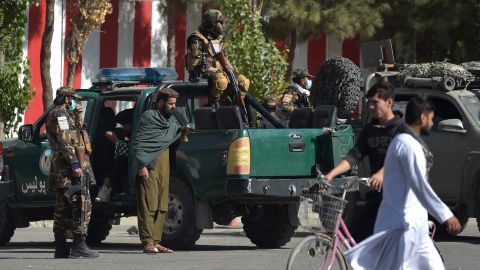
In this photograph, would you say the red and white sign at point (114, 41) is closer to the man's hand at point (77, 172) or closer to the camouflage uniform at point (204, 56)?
the camouflage uniform at point (204, 56)

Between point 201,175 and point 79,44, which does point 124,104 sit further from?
point 79,44

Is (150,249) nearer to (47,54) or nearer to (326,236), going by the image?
(326,236)

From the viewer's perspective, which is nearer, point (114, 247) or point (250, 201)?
point (250, 201)

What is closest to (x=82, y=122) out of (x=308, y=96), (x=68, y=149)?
(x=68, y=149)

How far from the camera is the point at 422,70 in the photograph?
1803 cm

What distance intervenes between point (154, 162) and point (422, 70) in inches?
160

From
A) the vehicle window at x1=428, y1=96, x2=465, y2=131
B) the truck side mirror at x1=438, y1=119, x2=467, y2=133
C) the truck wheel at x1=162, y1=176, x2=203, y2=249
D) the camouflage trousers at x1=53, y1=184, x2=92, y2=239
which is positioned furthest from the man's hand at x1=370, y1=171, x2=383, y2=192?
the vehicle window at x1=428, y1=96, x2=465, y2=131

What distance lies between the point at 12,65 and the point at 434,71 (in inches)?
359

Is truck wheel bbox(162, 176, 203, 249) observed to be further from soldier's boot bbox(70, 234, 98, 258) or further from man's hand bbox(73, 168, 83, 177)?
man's hand bbox(73, 168, 83, 177)

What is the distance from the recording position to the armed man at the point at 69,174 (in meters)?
15.0

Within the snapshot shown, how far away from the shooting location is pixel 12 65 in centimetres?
2470

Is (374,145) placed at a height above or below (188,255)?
above

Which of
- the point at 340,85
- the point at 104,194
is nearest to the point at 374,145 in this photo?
the point at 104,194

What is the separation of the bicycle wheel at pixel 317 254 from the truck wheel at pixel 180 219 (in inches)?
207
